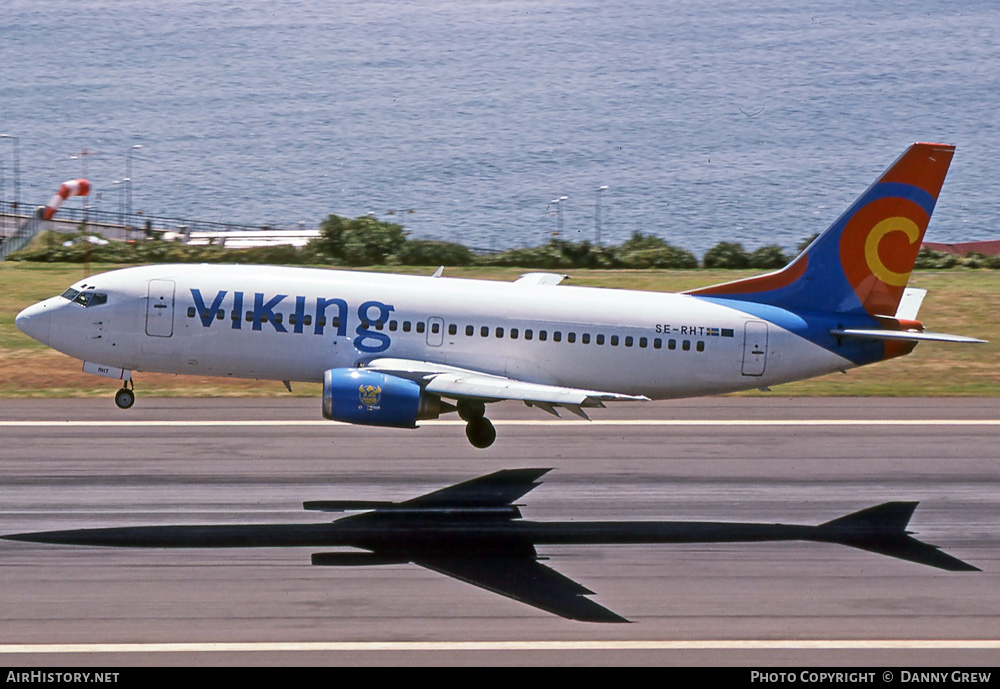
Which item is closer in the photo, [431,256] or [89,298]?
[89,298]

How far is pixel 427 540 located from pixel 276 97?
159 m

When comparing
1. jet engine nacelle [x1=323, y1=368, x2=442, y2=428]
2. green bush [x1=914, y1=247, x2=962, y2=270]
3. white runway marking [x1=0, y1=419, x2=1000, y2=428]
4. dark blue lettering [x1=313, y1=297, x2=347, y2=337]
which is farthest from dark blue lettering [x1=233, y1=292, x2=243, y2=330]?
green bush [x1=914, y1=247, x2=962, y2=270]

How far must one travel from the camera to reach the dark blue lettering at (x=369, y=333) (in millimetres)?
26188

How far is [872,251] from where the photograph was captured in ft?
89.6

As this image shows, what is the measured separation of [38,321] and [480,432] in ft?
35.2

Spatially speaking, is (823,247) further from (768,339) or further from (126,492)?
(126,492)

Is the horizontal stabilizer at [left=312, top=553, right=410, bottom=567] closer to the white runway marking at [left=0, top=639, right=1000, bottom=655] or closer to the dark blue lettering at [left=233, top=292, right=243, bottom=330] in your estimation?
the white runway marking at [left=0, top=639, right=1000, bottom=655]

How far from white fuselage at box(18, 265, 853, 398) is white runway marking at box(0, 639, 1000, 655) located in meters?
10.1

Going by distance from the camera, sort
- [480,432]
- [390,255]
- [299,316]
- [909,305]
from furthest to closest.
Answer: [390,255]
[909,305]
[480,432]
[299,316]

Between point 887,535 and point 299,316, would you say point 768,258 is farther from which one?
point 299,316

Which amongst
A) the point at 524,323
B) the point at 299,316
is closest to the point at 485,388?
the point at 524,323

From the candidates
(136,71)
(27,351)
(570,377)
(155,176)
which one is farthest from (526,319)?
(136,71)

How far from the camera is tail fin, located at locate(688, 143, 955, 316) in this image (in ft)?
89.0

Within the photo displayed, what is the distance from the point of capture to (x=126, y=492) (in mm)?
25047
